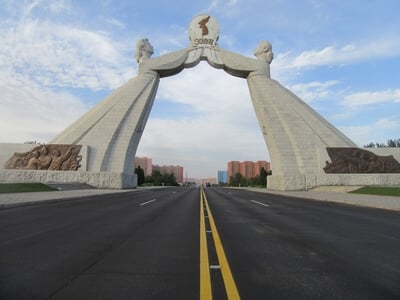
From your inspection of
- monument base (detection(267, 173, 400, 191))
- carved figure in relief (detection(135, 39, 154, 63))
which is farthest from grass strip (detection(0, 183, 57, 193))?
carved figure in relief (detection(135, 39, 154, 63))

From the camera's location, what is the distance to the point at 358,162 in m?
37.5

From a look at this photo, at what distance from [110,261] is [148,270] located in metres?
0.82

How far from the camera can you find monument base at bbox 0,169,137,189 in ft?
118

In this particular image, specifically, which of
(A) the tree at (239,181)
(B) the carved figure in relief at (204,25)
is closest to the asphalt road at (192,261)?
(B) the carved figure in relief at (204,25)

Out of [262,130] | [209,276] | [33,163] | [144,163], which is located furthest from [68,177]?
[144,163]

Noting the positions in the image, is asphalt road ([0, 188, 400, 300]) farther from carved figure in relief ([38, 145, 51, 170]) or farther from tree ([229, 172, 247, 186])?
tree ([229, 172, 247, 186])

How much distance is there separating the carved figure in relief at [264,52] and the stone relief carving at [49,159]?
93.6 ft

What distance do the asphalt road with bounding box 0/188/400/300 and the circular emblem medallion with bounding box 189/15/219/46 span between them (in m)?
46.8

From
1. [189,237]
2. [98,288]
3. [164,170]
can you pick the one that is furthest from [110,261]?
[164,170]

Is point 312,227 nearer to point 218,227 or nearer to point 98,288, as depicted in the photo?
point 218,227

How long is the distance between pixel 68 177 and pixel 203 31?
3059cm

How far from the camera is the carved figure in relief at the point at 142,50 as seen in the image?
160 feet

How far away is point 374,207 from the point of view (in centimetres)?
1574

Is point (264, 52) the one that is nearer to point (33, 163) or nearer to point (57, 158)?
point (57, 158)
